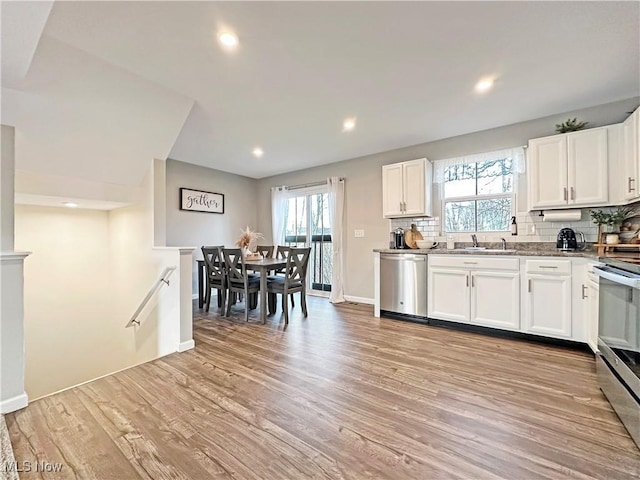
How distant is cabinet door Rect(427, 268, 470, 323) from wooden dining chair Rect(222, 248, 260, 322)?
7.56 feet

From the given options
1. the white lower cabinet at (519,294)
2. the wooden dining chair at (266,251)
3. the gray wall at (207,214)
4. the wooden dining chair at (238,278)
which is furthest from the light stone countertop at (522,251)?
the gray wall at (207,214)

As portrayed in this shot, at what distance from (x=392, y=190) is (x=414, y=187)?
0.32 m

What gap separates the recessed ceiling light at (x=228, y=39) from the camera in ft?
6.41

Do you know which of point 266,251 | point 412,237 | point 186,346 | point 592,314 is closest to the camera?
point 592,314

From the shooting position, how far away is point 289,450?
4.71 ft

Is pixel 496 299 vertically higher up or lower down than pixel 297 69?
lower down

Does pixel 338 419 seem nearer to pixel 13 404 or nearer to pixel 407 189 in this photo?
pixel 13 404

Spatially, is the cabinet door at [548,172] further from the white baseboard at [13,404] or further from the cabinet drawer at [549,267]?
the white baseboard at [13,404]

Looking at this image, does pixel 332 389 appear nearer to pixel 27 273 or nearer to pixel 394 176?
pixel 394 176

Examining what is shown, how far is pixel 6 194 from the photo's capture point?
1.91 metres

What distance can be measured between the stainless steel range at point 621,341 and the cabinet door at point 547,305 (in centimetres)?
78

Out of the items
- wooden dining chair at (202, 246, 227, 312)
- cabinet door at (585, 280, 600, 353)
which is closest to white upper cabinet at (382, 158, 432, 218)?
cabinet door at (585, 280, 600, 353)

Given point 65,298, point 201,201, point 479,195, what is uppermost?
point 201,201

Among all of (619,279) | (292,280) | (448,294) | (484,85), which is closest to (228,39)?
(484,85)
